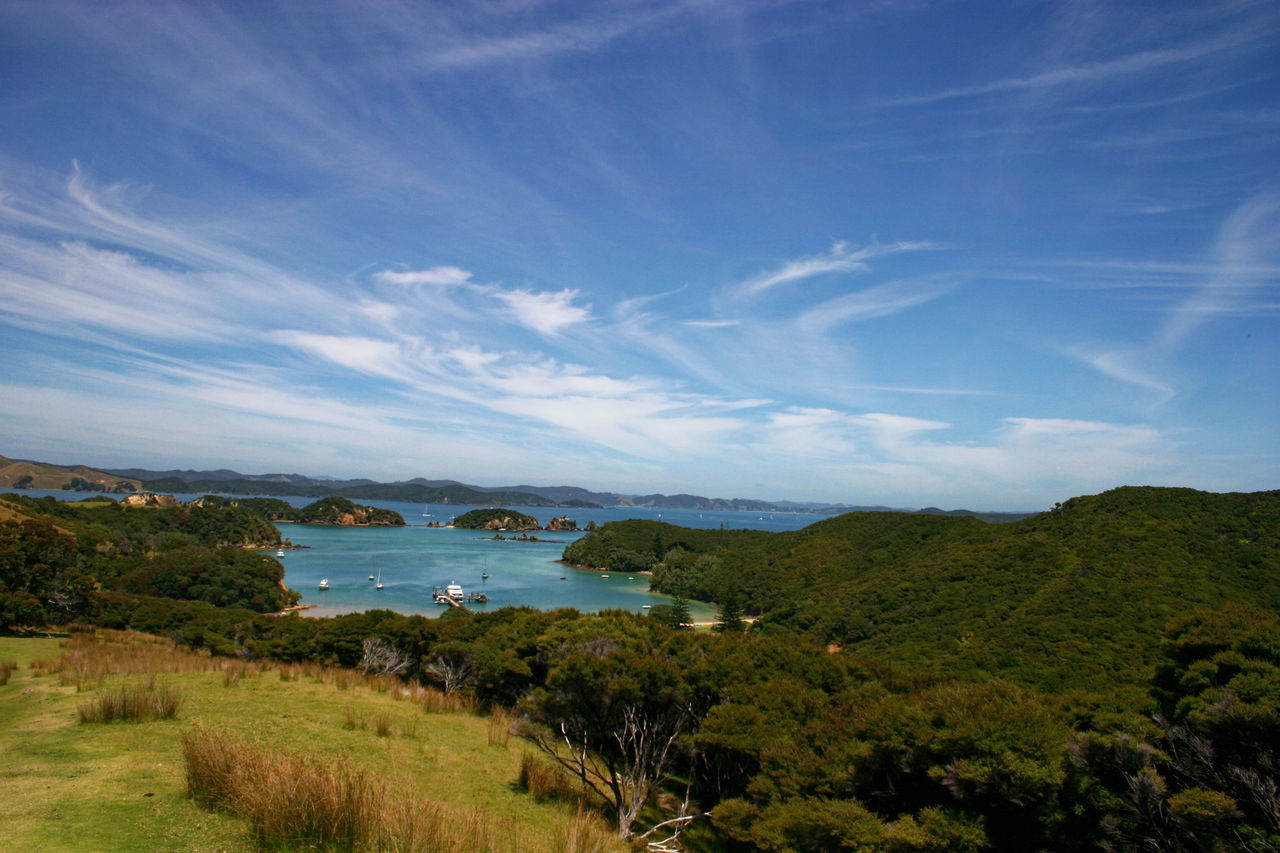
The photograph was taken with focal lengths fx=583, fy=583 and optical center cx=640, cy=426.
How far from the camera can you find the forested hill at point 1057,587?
76.2 ft

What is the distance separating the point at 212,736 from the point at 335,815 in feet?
9.31

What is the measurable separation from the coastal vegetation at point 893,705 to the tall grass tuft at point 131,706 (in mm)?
2713

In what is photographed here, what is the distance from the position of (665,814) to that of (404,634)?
504 inches

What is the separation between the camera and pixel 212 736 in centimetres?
586

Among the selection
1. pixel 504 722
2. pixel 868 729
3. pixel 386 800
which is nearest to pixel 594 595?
pixel 504 722

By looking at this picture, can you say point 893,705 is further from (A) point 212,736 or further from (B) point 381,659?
(B) point 381,659

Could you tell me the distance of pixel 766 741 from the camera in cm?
936

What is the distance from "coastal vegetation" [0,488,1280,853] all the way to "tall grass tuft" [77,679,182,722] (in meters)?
2.71

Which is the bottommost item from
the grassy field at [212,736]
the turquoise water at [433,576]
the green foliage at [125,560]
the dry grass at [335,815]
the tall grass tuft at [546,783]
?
the turquoise water at [433,576]

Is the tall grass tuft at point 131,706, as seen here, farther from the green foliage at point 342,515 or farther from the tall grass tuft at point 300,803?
the green foliage at point 342,515

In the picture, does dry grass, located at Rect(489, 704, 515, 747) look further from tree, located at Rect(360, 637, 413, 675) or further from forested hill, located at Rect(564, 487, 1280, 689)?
forested hill, located at Rect(564, 487, 1280, 689)

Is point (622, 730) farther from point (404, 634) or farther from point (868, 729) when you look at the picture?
point (404, 634)

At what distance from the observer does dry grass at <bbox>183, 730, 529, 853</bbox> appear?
3.95 metres

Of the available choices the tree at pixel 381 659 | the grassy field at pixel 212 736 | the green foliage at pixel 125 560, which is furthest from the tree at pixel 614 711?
the green foliage at pixel 125 560
